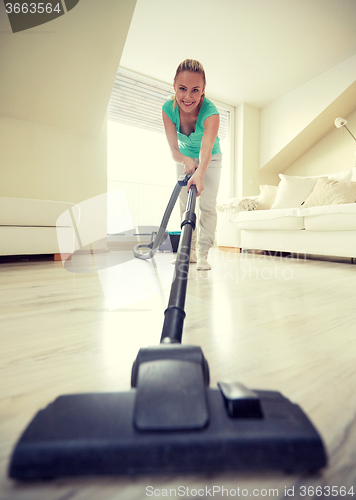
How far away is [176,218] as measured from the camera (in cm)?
504

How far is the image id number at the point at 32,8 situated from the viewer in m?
2.08

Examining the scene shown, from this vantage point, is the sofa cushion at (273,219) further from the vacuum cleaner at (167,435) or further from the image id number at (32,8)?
the image id number at (32,8)

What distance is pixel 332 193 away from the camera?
236 cm

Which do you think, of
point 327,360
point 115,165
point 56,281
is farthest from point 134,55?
point 327,360

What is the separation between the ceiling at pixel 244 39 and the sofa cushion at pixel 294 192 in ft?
5.56

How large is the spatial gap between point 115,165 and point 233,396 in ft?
14.6

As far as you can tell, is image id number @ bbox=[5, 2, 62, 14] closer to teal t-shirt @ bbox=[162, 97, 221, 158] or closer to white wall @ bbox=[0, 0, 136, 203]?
white wall @ bbox=[0, 0, 136, 203]

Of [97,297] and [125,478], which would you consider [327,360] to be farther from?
[97,297]

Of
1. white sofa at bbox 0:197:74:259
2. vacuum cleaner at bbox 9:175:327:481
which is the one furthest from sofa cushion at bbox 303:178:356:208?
vacuum cleaner at bbox 9:175:327:481

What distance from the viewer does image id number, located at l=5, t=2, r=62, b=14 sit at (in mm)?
2078

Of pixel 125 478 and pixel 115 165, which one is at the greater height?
pixel 115 165

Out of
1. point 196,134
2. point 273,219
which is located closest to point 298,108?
point 273,219

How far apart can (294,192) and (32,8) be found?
2881 millimetres

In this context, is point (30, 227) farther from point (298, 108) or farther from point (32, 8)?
point (298, 108)
